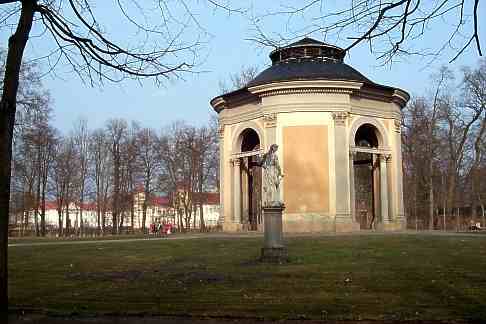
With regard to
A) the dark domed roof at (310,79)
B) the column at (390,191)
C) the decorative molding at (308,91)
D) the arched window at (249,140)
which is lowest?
the column at (390,191)

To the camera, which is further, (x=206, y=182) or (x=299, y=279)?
(x=206, y=182)

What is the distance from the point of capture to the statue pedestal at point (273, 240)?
14.3 m

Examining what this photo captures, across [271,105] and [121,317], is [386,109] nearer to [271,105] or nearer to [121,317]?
[271,105]

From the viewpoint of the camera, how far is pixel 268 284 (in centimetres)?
1013

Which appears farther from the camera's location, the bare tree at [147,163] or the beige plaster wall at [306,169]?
the bare tree at [147,163]

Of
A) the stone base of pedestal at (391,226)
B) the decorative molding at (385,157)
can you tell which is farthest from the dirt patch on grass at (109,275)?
the decorative molding at (385,157)

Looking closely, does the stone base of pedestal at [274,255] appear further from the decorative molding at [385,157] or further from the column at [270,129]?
the decorative molding at [385,157]

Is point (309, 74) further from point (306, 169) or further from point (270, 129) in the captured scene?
point (306, 169)

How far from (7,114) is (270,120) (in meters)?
26.2

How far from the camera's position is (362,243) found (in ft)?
64.4

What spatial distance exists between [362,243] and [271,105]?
13.4m

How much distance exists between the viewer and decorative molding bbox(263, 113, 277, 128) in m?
31.1

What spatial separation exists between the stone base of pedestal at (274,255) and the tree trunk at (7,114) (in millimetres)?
9385

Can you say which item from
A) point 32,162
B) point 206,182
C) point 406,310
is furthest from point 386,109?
point 32,162
